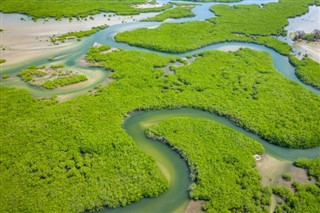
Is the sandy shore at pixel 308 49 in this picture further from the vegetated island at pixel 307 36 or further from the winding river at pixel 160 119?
the winding river at pixel 160 119

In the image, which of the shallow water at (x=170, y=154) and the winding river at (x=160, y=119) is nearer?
the shallow water at (x=170, y=154)

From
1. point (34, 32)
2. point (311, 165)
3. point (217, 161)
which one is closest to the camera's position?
point (311, 165)

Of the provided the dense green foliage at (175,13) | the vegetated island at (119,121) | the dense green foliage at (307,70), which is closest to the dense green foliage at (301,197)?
the vegetated island at (119,121)

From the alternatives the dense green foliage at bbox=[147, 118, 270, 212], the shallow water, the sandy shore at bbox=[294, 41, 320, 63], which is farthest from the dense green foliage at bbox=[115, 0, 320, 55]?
the dense green foliage at bbox=[147, 118, 270, 212]

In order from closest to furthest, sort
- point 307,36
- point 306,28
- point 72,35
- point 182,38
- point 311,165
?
point 311,165, point 182,38, point 307,36, point 72,35, point 306,28

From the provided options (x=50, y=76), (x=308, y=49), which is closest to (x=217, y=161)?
(x=50, y=76)

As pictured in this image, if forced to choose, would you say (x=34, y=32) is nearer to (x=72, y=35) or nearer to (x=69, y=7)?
(x=72, y=35)
